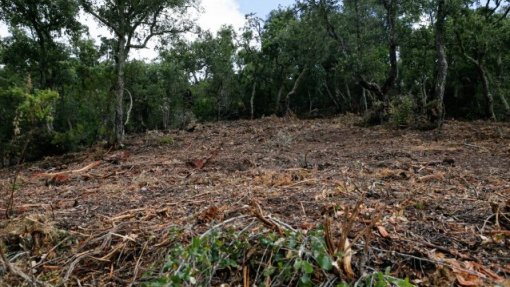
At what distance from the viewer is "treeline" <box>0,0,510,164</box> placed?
1113cm

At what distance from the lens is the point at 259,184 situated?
13.9 feet

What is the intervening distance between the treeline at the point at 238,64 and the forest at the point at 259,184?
0.27 feet

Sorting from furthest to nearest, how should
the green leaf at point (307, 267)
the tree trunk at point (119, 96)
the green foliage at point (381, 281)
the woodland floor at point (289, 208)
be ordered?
the tree trunk at point (119, 96)
the woodland floor at point (289, 208)
the green leaf at point (307, 267)
the green foliage at point (381, 281)

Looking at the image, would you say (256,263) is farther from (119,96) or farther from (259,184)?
(119,96)

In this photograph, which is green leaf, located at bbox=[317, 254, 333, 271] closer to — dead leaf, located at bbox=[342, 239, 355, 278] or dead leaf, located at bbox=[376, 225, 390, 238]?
dead leaf, located at bbox=[342, 239, 355, 278]

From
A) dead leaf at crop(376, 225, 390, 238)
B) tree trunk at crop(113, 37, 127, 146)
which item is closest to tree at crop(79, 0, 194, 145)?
tree trunk at crop(113, 37, 127, 146)

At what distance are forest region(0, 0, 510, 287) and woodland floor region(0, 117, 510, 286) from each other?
1 centimetres

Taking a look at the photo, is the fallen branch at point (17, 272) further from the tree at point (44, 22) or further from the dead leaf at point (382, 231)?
the tree at point (44, 22)

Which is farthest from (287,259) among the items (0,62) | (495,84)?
(495,84)

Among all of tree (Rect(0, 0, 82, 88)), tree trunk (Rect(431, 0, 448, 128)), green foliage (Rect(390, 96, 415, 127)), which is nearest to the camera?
tree trunk (Rect(431, 0, 448, 128))

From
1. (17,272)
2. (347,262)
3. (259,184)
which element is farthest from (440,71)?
(17,272)

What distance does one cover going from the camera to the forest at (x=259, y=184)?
191cm

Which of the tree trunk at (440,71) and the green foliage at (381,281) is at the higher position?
the tree trunk at (440,71)

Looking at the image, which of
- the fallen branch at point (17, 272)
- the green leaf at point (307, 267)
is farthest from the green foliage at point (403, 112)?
the fallen branch at point (17, 272)
